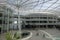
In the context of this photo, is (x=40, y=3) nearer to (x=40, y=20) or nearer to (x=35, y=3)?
(x=35, y=3)

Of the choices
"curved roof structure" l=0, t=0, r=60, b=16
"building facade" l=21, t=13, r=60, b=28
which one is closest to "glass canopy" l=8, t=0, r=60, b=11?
"curved roof structure" l=0, t=0, r=60, b=16

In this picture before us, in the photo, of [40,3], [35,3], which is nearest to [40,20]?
[35,3]

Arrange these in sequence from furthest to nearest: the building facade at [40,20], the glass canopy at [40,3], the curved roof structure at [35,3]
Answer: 1. the building facade at [40,20]
2. the curved roof structure at [35,3]
3. the glass canopy at [40,3]

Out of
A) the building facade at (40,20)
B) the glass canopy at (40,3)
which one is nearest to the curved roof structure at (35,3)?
the glass canopy at (40,3)

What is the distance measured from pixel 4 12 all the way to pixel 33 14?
12.4m

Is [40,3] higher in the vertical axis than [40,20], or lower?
higher

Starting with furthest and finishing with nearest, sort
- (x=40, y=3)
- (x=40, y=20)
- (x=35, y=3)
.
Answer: (x=40, y=20), (x=35, y=3), (x=40, y=3)

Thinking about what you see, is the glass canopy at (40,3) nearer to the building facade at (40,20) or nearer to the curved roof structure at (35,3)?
the curved roof structure at (35,3)

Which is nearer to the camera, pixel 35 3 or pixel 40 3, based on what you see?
pixel 40 3

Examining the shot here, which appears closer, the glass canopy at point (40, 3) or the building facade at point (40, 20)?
the glass canopy at point (40, 3)

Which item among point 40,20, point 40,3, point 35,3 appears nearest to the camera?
point 40,3

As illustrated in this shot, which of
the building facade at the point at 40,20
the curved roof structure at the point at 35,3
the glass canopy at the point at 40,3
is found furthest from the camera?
the building facade at the point at 40,20

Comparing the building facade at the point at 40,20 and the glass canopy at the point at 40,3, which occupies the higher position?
the glass canopy at the point at 40,3

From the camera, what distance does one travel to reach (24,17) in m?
45.8
